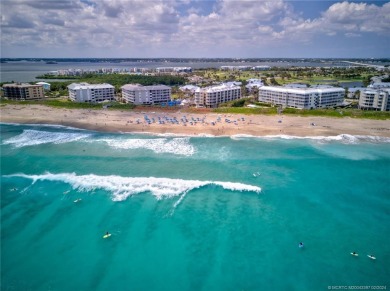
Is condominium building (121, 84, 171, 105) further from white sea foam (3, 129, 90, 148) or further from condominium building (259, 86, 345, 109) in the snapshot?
condominium building (259, 86, 345, 109)

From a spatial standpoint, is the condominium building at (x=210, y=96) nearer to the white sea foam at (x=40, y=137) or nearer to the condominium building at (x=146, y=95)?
the condominium building at (x=146, y=95)

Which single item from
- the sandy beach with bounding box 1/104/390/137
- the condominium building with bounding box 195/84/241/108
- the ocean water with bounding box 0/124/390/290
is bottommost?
the ocean water with bounding box 0/124/390/290

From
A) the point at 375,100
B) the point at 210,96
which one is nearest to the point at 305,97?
the point at 375,100

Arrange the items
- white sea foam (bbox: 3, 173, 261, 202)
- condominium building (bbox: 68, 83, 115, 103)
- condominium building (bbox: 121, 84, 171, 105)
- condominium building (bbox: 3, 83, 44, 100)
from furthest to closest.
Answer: condominium building (bbox: 3, 83, 44, 100) < condominium building (bbox: 68, 83, 115, 103) < condominium building (bbox: 121, 84, 171, 105) < white sea foam (bbox: 3, 173, 261, 202)

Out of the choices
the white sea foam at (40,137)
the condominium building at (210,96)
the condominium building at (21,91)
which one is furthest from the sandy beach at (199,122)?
the condominium building at (21,91)

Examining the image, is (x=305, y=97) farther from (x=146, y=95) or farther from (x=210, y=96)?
(x=146, y=95)

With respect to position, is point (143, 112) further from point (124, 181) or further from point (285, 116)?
point (124, 181)

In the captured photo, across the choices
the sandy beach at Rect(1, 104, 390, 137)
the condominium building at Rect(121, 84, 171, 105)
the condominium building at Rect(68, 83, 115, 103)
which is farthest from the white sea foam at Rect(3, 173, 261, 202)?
the condominium building at Rect(68, 83, 115, 103)

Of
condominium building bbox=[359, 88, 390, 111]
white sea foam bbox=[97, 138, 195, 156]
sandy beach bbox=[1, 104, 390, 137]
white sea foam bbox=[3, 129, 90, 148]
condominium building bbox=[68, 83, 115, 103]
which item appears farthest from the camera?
condominium building bbox=[68, 83, 115, 103]
